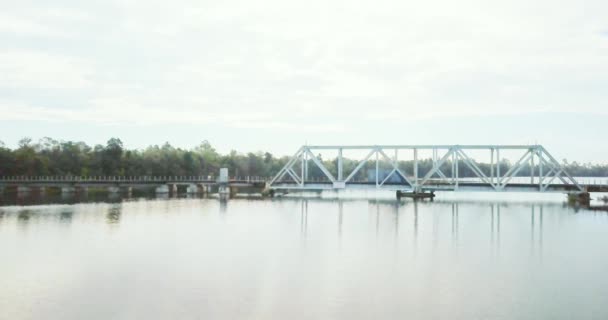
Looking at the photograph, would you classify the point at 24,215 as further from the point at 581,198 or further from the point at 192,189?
the point at 581,198

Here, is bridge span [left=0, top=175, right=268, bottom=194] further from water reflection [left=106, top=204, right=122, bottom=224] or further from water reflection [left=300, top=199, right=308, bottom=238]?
water reflection [left=300, top=199, right=308, bottom=238]

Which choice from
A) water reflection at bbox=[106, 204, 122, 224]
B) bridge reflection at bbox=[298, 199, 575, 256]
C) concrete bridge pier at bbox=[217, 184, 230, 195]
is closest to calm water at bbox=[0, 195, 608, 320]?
bridge reflection at bbox=[298, 199, 575, 256]

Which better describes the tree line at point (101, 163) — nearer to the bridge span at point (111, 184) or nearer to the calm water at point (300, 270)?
the bridge span at point (111, 184)

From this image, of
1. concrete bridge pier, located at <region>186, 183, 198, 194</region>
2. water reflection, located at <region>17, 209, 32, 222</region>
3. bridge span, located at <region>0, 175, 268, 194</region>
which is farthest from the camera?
concrete bridge pier, located at <region>186, 183, 198, 194</region>

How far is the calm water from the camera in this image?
20266 millimetres

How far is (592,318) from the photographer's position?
750 inches

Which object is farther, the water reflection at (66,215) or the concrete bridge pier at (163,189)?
the concrete bridge pier at (163,189)

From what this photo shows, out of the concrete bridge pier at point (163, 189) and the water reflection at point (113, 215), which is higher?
the concrete bridge pier at point (163, 189)

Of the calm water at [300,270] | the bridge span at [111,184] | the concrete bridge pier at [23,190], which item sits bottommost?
the calm water at [300,270]

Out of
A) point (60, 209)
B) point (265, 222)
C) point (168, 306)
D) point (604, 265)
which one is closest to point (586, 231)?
point (604, 265)

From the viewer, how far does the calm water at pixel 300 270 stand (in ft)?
66.5

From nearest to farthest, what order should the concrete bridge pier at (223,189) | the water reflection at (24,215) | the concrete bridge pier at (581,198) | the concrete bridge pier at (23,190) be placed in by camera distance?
the water reflection at (24,215)
the concrete bridge pier at (581,198)
the concrete bridge pier at (223,189)
the concrete bridge pier at (23,190)

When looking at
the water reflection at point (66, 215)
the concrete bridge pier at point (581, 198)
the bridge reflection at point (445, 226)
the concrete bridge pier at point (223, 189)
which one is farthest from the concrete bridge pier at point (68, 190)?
the concrete bridge pier at point (581, 198)

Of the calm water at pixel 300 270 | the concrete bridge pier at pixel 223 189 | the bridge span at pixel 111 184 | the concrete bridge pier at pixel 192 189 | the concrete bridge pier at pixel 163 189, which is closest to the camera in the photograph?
the calm water at pixel 300 270
